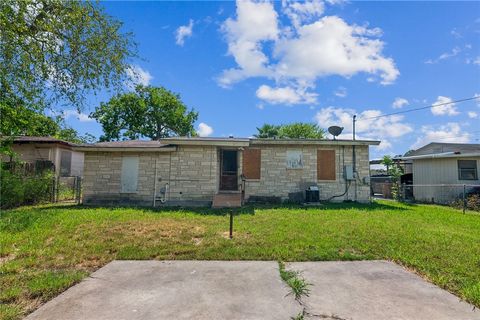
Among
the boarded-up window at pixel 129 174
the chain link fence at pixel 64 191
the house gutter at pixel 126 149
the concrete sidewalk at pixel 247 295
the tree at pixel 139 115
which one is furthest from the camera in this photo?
the tree at pixel 139 115

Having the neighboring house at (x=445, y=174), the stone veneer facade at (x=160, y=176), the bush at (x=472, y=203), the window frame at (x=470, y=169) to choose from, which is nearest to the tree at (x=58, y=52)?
the stone veneer facade at (x=160, y=176)

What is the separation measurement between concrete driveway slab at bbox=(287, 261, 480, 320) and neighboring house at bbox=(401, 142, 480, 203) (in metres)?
11.0

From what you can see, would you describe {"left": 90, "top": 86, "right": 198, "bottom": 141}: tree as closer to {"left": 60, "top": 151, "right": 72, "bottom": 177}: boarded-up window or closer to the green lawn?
{"left": 60, "top": 151, "right": 72, "bottom": 177}: boarded-up window

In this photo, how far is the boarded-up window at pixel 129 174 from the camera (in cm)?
1112

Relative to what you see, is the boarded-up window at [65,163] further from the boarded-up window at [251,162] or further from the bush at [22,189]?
the boarded-up window at [251,162]

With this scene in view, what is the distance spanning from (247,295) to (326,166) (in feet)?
32.8

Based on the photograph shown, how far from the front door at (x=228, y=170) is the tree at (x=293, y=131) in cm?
2304

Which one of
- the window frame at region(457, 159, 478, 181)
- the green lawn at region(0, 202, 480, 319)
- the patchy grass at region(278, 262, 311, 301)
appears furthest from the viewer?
the window frame at region(457, 159, 478, 181)

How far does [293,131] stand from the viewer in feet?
117

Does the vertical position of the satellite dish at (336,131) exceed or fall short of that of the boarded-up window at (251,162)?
it exceeds it

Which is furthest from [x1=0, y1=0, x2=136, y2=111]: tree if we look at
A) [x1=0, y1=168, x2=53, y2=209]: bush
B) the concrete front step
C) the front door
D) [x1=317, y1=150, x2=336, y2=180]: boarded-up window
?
[x1=317, y1=150, x2=336, y2=180]: boarded-up window

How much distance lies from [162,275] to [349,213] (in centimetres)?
710

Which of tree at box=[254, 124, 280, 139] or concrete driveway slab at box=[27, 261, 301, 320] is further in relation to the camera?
tree at box=[254, 124, 280, 139]

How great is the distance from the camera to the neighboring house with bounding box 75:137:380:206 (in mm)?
10922
